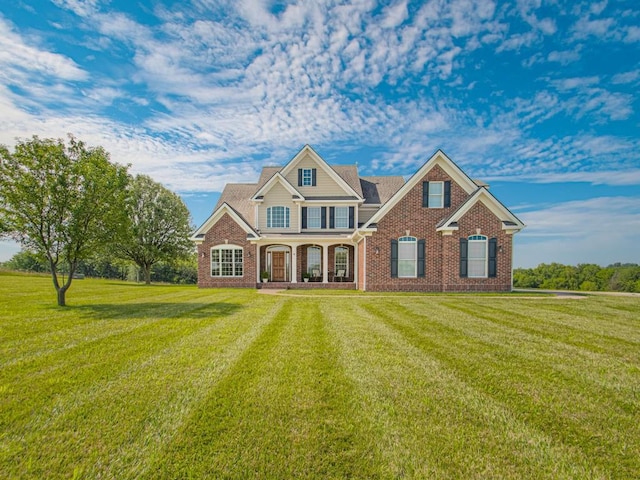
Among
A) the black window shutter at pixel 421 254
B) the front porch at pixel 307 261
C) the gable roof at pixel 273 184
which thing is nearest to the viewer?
the black window shutter at pixel 421 254

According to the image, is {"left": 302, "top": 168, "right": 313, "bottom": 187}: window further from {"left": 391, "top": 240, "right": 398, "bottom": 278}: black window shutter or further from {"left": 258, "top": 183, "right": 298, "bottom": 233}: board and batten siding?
{"left": 391, "top": 240, "right": 398, "bottom": 278}: black window shutter

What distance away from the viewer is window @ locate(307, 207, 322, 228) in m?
22.4

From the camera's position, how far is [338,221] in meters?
22.4

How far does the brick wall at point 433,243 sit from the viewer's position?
1697cm

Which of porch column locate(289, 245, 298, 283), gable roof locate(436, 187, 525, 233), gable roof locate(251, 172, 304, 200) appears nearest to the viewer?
gable roof locate(436, 187, 525, 233)

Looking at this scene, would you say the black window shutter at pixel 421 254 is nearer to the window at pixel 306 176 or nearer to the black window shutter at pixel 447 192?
the black window shutter at pixel 447 192

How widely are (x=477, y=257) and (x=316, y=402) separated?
15.8 metres

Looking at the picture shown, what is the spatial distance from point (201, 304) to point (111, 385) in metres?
7.62

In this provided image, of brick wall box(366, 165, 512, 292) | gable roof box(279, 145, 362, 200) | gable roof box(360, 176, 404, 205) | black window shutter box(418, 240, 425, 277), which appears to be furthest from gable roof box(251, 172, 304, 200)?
black window shutter box(418, 240, 425, 277)

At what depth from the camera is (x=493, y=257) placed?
17.0 meters

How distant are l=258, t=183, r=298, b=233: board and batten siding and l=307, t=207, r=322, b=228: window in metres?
0.94

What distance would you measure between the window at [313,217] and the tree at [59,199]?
12.6m

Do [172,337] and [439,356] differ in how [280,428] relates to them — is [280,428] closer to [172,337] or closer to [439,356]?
[439,356]

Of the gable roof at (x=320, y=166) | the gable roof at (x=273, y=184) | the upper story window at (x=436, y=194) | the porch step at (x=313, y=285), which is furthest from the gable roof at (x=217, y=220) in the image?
the upper story window at (x=436, y=194)
